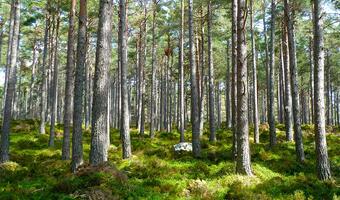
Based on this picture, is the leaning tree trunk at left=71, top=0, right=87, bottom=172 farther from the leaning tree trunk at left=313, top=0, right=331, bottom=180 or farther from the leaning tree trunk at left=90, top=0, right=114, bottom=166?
the leaning tree trunk at left=313, top=0, right=331, bottom=180

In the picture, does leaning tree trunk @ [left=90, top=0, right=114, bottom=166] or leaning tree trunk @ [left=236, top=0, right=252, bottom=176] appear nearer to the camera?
leaning tree trunk @ [left=90, top=0, right=114, bottom=166]

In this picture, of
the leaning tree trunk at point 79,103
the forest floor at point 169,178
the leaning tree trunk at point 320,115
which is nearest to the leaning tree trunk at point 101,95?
the forest floor at point 169,178

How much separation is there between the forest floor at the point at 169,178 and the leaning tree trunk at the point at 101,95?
549 millimetres

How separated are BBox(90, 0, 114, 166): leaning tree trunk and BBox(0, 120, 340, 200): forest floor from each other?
21.6 inches

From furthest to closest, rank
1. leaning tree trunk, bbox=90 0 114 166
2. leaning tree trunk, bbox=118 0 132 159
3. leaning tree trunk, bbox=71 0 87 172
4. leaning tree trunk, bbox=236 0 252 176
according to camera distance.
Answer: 1. leaning tree trunk, bbox=118 0 132 159
2. leaning tree trunk, bbox=71 0 87 172
3. leaning tree trunk, bbox=236 0 252 176
4. leaning tree trunk, bbox=90 0 114 166

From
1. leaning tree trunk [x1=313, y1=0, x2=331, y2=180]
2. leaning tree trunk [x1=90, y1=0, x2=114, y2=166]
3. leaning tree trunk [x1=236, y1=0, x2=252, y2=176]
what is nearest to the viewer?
leaning tree trunk [x1=90, y1=0, x2=114, y2=166]

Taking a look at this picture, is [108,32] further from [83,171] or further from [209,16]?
[209,16]

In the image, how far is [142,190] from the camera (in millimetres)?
8938

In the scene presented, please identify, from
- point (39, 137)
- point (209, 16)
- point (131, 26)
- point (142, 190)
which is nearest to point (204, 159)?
point (142, 190)

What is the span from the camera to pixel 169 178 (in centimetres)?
1103

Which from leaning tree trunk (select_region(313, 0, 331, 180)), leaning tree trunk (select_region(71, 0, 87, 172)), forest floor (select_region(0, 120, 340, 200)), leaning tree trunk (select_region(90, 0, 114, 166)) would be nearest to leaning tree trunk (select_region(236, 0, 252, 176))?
forest floor (select_region(0, 120, 340, 200))

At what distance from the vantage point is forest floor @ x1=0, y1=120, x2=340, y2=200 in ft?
28.4

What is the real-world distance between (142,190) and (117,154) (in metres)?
7.82

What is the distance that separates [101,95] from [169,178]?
11.9 ft
